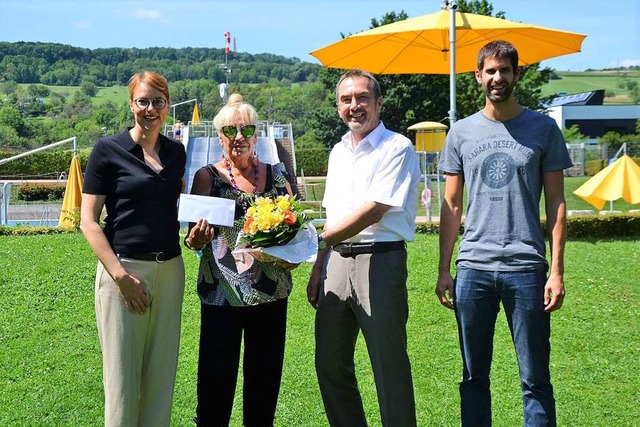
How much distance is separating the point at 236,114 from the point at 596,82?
131m

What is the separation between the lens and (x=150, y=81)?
11.6 feet

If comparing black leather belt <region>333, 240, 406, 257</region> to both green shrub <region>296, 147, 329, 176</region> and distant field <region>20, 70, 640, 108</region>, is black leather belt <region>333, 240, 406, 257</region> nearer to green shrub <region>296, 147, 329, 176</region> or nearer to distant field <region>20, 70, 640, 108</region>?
green shrub <region>296, 147, 329, 176</region>

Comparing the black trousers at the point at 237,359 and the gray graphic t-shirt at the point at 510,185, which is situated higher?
the gray graphic t-shirt at the point at 510,185

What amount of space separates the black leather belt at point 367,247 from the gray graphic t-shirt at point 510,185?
15.1 inches

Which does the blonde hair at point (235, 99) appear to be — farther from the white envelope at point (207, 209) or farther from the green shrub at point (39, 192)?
the green shrub at point (39, 192)

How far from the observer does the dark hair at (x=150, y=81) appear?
3533 millimetres

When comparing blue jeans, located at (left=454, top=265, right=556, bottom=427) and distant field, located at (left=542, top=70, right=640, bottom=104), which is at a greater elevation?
distant field, located at (left=542, top=70, right=640, bottom=104)

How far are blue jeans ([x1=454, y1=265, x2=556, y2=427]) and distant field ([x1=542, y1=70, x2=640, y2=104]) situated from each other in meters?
104

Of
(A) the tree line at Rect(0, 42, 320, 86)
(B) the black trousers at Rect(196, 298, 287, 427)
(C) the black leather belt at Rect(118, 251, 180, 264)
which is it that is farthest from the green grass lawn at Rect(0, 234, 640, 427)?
(A) the tree line at Rect(0, 42, 320, 86)

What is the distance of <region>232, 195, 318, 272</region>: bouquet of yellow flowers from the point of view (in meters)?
3.46

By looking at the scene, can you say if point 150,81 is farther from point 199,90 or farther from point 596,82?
point 596,82

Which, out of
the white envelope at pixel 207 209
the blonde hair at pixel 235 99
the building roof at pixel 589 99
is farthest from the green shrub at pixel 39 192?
the building roof at pixel 589 99

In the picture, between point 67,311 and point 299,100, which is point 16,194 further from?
point 299,100

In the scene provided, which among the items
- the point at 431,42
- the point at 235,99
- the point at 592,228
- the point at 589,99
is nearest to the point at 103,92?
the point at 589,99
